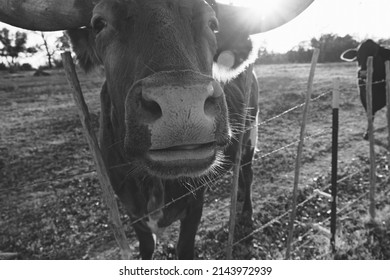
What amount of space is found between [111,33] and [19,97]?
746 inches

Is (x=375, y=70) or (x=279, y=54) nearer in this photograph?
(x=375, y=70)

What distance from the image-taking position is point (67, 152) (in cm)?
792

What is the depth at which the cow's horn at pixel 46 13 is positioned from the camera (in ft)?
8.05

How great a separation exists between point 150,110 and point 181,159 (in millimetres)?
315

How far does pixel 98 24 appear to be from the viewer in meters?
2.41

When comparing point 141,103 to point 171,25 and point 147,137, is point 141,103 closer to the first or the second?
point 147,137

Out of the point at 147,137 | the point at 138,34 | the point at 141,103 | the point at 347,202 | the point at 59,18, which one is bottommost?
the point at 347,202

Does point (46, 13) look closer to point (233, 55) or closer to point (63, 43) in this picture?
point (63, 43)

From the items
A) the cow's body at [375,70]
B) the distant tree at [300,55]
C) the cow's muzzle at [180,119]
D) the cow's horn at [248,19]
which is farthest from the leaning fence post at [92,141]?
the distant tree at [300,55]

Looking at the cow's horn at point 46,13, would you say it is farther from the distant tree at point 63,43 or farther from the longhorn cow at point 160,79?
the distant tree at point 63,43

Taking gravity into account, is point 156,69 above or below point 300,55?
below

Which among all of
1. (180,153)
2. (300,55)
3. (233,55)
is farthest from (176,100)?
(300,55)
